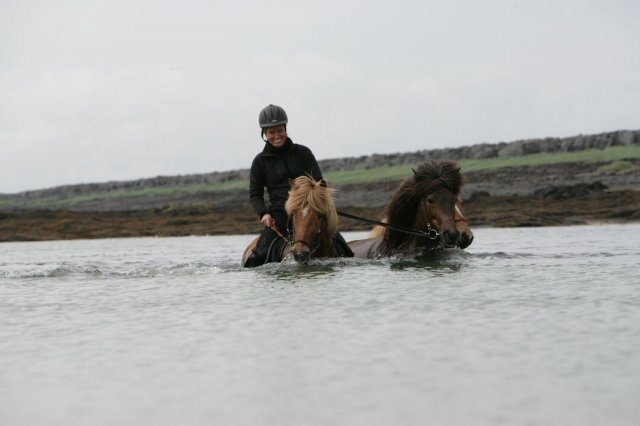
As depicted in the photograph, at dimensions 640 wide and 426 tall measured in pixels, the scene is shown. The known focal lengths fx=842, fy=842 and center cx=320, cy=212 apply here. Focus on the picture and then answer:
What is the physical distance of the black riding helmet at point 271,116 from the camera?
9.61m

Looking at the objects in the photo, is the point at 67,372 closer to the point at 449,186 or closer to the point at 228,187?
the point at 449,186

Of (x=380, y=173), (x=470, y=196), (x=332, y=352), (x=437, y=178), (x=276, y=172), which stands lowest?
(x=332, y=352)

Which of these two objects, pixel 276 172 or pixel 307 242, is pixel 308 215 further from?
pixel 276 172

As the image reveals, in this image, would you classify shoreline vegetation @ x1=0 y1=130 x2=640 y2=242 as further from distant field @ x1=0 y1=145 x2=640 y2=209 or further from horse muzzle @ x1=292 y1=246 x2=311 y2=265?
horse muzzle @ x1=292 y1=246 x2=311 y2=265

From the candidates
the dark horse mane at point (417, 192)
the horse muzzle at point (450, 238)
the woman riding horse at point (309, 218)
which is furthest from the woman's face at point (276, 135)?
the horse muzzle at point (450, 238)

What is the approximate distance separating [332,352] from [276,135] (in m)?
5.98

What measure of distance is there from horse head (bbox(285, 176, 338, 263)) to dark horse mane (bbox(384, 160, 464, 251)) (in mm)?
1328

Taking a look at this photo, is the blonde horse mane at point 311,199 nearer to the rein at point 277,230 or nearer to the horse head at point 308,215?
the horse head at point 308,215

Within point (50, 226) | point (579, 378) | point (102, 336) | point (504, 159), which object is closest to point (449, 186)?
point (102, 336)

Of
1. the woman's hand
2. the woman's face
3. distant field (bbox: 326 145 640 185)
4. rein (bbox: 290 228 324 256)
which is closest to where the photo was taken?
rein (bbox: 290 228 324 256)

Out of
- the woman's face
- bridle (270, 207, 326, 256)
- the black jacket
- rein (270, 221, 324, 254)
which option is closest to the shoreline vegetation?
the black jacket

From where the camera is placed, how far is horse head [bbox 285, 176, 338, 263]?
29.0 feet

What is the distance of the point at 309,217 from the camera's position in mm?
8914

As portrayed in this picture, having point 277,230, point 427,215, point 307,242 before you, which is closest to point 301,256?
point 307,242
